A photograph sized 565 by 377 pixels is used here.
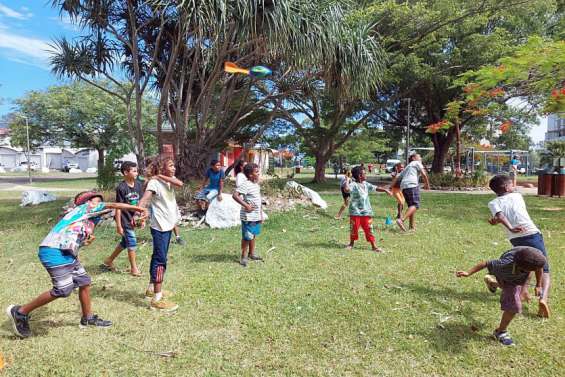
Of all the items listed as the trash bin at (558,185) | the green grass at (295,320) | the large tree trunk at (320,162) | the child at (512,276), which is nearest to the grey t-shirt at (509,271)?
the child at (512,276)

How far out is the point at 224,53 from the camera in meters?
8.98

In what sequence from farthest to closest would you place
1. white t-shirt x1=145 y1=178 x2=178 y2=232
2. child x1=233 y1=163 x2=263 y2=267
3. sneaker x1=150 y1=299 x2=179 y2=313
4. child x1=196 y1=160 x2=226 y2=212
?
child x1=196 y1=160 x2=226 y2=212, child x1=233 y1=163 x2=263 y2=267, white t-shirt x1=145 y1=178 x2=178 y2=232, sneaker x1=150 y1=299 x2=179 y2=313

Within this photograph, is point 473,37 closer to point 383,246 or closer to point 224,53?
point 224,53

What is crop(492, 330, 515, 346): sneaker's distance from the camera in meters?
3.12

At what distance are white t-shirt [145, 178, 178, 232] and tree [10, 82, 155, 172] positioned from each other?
1163 inches

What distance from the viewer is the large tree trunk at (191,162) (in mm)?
10406

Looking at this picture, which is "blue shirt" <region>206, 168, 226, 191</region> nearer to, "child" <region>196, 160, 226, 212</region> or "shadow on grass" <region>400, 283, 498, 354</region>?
"child" <region>196, 160, 226, 212</region>

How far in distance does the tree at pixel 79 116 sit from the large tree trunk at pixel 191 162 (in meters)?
23.1

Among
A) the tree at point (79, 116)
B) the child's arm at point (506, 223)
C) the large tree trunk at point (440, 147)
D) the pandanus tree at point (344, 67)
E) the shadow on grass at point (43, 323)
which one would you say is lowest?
the shadow on grass at point (43, 323)

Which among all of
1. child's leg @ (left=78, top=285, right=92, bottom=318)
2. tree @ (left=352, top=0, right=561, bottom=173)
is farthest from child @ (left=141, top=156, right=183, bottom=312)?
tree @ (left=352, top=0, right=561, bottom=173)

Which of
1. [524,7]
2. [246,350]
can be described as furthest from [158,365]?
[524,7]

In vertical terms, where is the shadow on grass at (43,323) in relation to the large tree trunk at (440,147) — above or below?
below

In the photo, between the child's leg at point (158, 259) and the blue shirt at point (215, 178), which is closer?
the child's leg at point (158, 259)

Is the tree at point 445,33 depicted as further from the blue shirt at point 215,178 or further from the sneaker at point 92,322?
the sneaker at point 92,322
